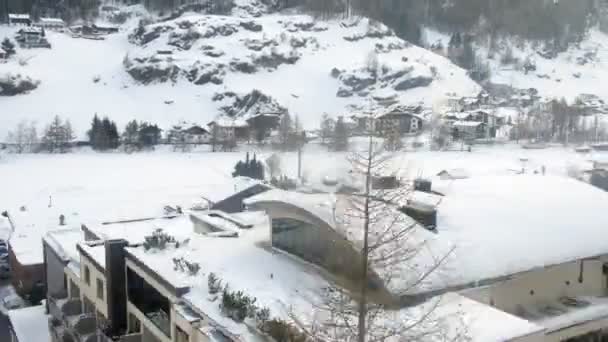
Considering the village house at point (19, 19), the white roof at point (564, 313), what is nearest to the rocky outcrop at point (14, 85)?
the village house at point (19, 19)

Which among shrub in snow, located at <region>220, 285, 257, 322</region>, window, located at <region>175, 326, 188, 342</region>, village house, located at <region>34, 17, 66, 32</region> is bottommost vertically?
window, located at <region>175, 326, 188, 342</region>

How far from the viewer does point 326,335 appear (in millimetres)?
6859

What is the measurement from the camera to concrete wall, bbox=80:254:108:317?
13.0 m

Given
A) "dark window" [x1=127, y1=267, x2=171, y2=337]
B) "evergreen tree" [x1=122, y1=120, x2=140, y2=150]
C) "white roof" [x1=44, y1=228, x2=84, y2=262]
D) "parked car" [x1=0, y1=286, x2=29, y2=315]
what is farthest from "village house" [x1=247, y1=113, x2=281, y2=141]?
"dark window" [x1=127, y1=267, x2=171, y2=337]

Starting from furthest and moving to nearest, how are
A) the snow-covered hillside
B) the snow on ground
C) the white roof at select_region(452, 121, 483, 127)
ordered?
1. the snow-covered hillside
2. the white roof at select_region(452, 121, 483, 127)
3. the snow on ground

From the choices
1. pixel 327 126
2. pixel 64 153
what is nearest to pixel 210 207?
pixel 64 153

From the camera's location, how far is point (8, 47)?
69250 millimetres

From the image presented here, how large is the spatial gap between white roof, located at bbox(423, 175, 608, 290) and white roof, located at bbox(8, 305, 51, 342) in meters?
10.2

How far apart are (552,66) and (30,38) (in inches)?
2746

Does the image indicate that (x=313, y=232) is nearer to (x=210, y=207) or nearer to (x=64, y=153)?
(x=210, y=207)

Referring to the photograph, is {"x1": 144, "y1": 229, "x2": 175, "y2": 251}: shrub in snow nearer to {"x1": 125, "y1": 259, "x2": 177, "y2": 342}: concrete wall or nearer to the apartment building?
the apartment building

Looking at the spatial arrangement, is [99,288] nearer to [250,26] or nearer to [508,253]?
[508,253]

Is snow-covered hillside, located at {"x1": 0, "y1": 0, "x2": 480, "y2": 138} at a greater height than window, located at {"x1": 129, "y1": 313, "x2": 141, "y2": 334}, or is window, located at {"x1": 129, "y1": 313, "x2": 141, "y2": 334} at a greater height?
snow-covered hillside, located at {"x1": 0, "y1": 0, "x2": 480, "y2": 138}

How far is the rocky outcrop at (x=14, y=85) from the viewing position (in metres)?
62.8
